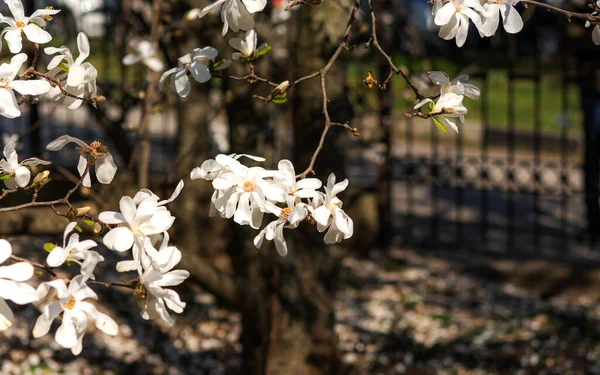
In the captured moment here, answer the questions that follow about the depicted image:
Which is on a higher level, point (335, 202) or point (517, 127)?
point (335, 202)

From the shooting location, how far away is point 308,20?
3113mm

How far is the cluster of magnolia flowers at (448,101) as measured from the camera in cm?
175

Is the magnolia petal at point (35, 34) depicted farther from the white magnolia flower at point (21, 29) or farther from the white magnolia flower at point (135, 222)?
the white magnolia flower at point (135, 222)

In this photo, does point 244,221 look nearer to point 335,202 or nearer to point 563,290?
point 335,202

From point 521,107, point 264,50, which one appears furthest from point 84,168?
point 521,107

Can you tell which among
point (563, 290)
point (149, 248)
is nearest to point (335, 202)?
point (149, 248)

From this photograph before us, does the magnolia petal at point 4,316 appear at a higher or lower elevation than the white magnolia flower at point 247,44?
lower

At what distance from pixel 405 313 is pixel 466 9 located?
3.35 meters

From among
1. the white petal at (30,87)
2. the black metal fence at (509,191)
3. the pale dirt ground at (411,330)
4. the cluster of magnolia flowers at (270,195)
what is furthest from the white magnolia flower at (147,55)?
the black metal fence at (509,191)

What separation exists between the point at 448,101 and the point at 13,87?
920 mm

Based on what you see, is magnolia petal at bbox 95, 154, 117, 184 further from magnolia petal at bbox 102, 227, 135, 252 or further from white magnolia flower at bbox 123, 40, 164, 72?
white magnolia flower at bbox 123, 40, 164, 72

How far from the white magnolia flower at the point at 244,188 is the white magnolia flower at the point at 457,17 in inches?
19.1

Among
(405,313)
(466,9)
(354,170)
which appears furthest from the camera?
(354,170)

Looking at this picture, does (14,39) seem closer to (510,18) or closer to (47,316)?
(47,316)
